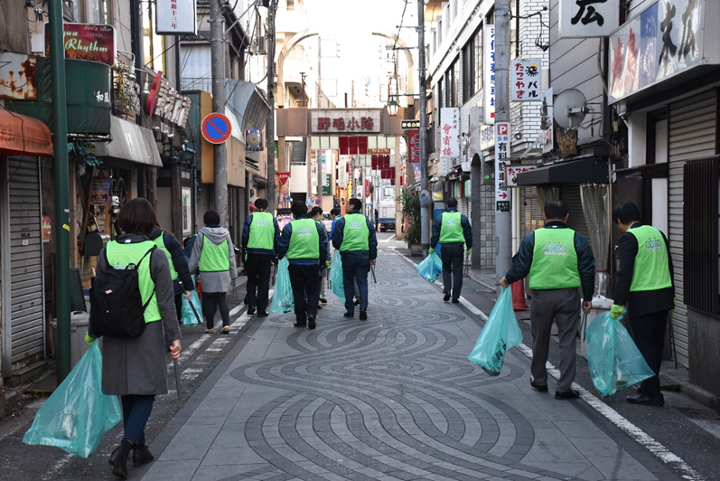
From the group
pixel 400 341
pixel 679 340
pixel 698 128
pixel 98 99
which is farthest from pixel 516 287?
pixel 98 99

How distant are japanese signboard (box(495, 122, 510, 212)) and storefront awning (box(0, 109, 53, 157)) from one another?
9411 millimetres

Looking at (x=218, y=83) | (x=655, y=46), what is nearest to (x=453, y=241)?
(x=218, y=83)

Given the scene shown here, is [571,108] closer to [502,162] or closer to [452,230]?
[502,162]

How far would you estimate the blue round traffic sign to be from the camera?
16672 mm

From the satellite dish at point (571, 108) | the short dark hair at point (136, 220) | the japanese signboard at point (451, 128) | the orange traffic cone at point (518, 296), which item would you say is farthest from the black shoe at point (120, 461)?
the japanese signboard at point (451, 128)

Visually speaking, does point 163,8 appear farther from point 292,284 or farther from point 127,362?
point 127,362

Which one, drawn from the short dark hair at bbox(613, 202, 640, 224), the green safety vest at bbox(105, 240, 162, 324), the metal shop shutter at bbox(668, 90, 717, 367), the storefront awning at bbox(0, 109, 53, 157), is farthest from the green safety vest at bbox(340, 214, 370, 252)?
the green safety vest at bbox(105, 240, 162, 324)

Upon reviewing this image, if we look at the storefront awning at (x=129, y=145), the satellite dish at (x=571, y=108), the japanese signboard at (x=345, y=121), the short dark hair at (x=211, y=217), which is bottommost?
the short dark hair at (x=211, y=217)

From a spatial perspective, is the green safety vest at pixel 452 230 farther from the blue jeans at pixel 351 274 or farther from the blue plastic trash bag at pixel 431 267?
the blue jeans at pixel 351 274

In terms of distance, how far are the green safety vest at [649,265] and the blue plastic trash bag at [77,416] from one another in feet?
15.6

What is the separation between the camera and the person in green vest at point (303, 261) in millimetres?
12359

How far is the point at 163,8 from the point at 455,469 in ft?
40.7

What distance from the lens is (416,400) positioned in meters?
7.47

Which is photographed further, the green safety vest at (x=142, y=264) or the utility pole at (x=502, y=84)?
the utility pole at (x=502, y=84)
